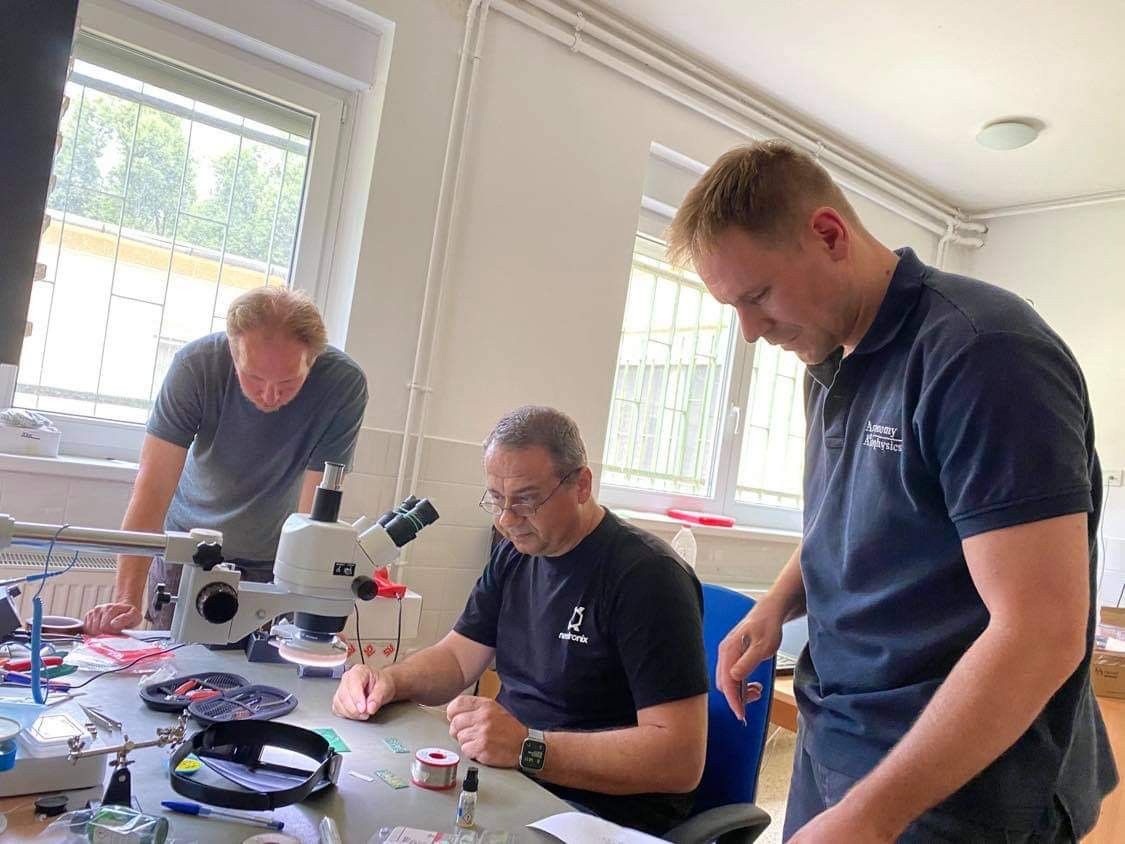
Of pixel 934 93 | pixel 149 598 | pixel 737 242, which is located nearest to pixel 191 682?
pixel 149 598

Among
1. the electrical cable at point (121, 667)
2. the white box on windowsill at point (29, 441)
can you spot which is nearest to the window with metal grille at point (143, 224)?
the white box on windowsill at point (29, 441)

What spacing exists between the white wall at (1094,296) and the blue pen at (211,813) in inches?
167

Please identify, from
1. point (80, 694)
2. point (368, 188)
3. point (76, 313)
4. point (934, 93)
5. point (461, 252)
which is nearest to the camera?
point (80, 694)

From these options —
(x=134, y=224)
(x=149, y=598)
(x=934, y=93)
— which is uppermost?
(x=934, y=93)

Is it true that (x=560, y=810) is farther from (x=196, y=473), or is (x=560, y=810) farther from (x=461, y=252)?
(x=461, y=252)

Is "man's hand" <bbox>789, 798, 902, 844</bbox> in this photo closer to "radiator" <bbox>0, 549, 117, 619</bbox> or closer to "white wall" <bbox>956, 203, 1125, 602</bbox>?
"radiator" <bbox>0, 549, 117, 619</bbox>

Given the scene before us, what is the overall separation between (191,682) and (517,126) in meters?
2.33

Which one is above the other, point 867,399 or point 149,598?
point 867,399

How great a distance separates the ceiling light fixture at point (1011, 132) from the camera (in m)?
3.64

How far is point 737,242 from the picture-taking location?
1.08m

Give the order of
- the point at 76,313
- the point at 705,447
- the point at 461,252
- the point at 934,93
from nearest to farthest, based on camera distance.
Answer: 1. the point at 76,313
2. the point at 461,252
3. the point at 934,93
4. the point at 705,447

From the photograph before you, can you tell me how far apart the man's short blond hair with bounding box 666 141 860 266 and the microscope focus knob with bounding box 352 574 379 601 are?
632 mm

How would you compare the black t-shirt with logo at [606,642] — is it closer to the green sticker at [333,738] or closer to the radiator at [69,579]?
the green sticker at [333,738]

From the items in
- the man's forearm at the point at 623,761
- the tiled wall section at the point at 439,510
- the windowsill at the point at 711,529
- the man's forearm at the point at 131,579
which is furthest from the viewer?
the windowsill at the point at 711,529
